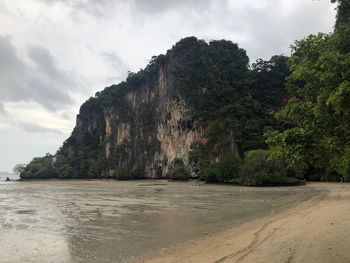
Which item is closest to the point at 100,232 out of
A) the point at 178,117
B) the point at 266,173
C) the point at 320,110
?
the point at 320,110

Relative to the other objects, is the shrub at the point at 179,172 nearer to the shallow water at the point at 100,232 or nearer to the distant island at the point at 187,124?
the distant island at the point at 187,124

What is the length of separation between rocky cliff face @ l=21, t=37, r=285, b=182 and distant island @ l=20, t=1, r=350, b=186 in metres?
0.21

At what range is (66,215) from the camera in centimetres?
2514

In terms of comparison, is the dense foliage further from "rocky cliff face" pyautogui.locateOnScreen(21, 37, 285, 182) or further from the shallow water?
"rocky cliff face" pyautogui.locateOnScreen(21, 37, 285, 182)

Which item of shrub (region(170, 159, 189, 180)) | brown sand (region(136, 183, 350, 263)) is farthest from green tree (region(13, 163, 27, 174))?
brown sand (region(136, 183, 350, 263))

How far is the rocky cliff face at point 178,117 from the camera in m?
86.4

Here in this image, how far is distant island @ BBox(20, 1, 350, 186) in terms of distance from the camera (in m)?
74.3

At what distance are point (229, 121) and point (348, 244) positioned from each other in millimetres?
73038

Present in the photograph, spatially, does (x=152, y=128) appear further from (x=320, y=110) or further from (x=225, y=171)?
(x=320, y=110)

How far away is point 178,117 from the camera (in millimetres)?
95625

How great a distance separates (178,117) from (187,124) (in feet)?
11.2

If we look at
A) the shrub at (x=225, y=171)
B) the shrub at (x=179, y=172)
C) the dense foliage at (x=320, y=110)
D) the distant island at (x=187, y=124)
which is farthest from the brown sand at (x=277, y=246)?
the shrub at (x=179, y=172)

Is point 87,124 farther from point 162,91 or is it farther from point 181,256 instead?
point 181,256

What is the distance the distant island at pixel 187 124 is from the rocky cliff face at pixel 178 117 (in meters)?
0.21
